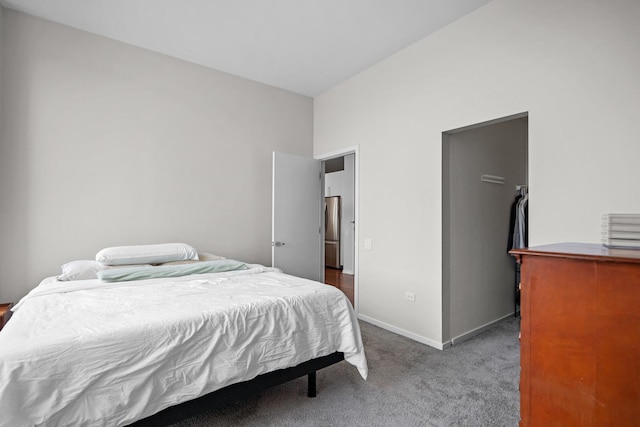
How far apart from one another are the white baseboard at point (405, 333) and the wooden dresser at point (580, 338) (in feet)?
5.61

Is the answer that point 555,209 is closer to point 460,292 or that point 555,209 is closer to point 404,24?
point 460,292

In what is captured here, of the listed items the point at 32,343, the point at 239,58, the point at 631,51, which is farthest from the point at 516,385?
the point at 239,58

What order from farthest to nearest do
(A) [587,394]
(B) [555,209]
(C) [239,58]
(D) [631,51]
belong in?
(C) [239,58] → (B) [555,209] → (D) [631,51] → (A) [587,394]

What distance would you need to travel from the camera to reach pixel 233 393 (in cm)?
165

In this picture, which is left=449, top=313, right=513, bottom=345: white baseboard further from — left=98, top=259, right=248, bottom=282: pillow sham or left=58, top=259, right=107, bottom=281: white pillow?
left=58, top=259, right=107, bottom=281: white pillow

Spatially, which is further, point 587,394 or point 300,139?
point 300,139

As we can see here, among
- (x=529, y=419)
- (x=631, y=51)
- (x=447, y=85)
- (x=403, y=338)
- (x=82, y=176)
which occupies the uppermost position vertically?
(x=447, y=85)

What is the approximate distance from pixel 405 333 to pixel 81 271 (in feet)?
9.82

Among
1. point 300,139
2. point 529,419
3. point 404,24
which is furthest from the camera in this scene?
point 300,139

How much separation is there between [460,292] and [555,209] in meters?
Result: 1.28

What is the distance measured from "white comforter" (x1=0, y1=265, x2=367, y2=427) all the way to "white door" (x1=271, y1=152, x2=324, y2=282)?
179cm

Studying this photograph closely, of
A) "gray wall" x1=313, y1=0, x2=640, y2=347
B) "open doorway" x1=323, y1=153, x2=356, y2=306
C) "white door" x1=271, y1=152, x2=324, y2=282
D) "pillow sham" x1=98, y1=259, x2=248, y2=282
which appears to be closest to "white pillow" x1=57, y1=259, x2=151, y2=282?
"pillow sham" x1=98, y1=259, x2=248, y2=282

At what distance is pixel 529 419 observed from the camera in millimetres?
1301

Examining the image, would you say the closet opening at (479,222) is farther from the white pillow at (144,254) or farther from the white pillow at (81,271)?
the white pillow at (81,271)
